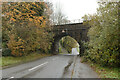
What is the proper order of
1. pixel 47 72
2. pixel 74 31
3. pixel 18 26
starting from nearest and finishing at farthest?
pixel 47 72
pixel 18 26
pixel 74 31

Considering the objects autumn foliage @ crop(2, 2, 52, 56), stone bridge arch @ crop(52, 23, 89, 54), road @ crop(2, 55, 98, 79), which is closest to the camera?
road @ crop(2, 55, 98, 79)

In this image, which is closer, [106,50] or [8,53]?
[106,50]

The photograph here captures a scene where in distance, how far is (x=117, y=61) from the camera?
8164 millimetres

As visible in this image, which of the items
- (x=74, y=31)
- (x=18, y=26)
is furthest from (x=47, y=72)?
(x=74, y=31)

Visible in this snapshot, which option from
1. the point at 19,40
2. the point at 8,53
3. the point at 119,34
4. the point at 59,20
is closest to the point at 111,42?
the point at 119,34

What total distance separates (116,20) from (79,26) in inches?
780

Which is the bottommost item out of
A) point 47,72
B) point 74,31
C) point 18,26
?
point 47,72

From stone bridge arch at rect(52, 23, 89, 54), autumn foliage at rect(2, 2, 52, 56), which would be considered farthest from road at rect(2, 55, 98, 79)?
stone bridge arch at rect(52, 23, 89, 54)

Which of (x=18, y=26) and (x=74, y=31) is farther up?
(x=74, y=31)

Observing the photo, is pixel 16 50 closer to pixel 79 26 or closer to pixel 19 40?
pixel 19 40

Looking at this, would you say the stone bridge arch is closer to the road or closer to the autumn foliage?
the autumn foliage

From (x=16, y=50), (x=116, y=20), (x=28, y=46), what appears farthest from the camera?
(x=28, y=46)

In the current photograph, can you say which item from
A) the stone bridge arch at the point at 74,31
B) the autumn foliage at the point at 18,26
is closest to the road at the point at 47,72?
the autumn foliage at the point at 18,26

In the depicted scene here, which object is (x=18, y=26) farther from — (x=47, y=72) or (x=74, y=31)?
(x=74, y=31)
